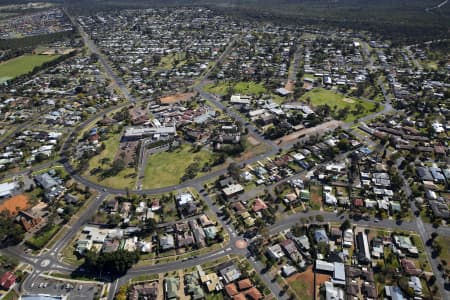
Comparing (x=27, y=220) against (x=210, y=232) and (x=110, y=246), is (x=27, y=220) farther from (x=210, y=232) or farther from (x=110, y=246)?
(x=210, y=232)

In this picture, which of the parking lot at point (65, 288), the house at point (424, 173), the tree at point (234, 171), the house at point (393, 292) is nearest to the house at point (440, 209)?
the house at point (424, 173)

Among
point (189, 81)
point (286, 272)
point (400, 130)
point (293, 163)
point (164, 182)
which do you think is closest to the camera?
point (286, 272)

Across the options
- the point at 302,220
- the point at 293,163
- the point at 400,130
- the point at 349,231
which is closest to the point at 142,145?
the point at 293,163

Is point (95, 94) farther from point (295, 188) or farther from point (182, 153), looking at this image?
point (295, 188)

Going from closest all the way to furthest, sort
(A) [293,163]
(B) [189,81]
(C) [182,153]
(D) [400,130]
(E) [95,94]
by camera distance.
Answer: (A) [293,163] → (C) [182,153] → (D) [400,130] → (E) [95,94] → (B) [189,81]

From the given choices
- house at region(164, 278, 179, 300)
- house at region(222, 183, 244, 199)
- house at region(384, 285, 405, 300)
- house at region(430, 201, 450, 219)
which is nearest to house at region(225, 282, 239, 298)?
house at region(164, 278, 179, 300)

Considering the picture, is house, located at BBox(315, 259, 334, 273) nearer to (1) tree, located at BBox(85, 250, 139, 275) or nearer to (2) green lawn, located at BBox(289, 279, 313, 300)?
(2) green lawn, located at BBox(289, 279, 313, 300)

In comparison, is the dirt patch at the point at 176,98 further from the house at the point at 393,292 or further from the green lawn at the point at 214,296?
the house at the point at 393,292

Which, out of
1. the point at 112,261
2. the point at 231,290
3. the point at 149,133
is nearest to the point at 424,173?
the point at 231,290
